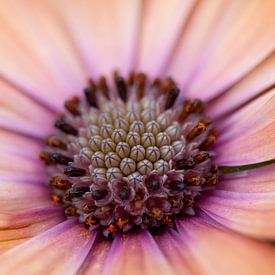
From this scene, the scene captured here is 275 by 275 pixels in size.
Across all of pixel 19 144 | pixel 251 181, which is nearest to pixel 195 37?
pixel 251 181

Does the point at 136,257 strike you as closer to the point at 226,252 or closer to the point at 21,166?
the point at 226,252

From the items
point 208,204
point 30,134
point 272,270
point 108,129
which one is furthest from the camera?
point 30,134

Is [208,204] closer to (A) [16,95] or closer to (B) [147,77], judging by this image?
(B) [147,77]

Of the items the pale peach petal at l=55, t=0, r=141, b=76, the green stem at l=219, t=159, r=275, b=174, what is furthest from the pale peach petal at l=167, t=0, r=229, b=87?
the green stem at l=219, t=159, r=275, b=174

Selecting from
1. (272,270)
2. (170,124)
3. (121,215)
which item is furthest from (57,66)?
(272,270)

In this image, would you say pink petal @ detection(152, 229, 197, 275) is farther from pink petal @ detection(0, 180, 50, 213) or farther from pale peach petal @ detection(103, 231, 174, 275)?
pink petal @ detection(0, 180, 50, 213)

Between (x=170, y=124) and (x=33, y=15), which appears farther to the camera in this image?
(x=33, y=15)

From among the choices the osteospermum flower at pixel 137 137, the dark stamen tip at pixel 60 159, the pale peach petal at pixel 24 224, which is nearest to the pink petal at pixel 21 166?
the osteospermum flower at pixel 137 137
